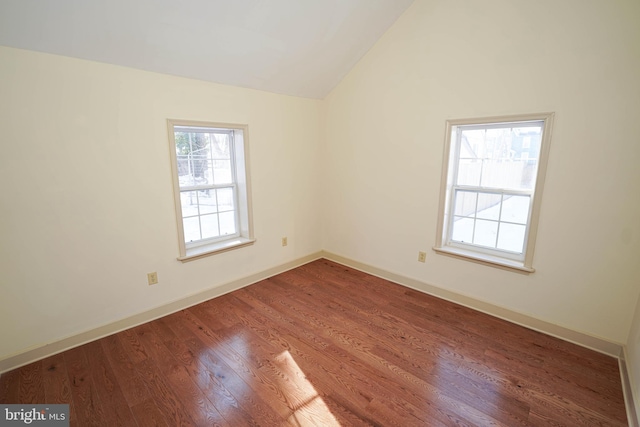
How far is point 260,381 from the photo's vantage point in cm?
197

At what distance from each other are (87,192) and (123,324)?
1.11m

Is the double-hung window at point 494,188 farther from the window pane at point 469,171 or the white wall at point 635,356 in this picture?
the white wall at point 635,356

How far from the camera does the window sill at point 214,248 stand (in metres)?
2.84

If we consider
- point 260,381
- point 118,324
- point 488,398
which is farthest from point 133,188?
point 488,398

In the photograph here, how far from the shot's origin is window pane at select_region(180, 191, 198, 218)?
283 cm

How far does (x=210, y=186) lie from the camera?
3006 mm

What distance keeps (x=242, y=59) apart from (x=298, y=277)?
7.70 feet

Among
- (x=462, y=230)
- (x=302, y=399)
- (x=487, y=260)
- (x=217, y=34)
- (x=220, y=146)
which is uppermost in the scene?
(x=217, y=34)

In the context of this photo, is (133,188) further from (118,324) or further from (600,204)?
(600,204)

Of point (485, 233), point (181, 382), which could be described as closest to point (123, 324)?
point (181, 382)

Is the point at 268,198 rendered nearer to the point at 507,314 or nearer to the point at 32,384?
the point at 32,384

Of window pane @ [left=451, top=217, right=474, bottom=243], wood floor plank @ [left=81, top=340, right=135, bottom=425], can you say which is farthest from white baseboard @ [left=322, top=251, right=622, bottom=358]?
wood floor plank @ [left=81, top=340, right=135, bottom=425]

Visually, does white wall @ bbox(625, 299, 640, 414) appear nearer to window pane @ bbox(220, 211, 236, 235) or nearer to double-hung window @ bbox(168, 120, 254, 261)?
double-hung window @ bbox(168, 120, 254, 261)

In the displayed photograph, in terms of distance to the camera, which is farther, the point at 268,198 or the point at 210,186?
the point at 268,198
